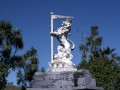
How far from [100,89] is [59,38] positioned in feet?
11.5

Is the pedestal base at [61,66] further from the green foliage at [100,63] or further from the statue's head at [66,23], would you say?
the green foliage at [100,63]

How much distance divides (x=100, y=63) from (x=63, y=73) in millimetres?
16158

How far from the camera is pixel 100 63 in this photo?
34094 millimetres

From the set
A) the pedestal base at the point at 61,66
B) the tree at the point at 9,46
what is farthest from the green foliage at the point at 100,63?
the pedestal base at the point at 61,66

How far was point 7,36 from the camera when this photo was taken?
30625 millimetres

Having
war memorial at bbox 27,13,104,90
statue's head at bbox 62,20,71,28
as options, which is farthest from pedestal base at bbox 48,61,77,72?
statue's head at bbox 62,20,71,28

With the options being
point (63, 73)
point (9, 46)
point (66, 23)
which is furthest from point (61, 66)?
point (9, 46)

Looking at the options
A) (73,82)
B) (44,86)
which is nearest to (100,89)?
(73,82)

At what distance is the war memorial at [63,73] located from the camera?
18.0 m

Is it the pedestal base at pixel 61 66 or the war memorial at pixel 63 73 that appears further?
the pedestal base at pixel 61 66

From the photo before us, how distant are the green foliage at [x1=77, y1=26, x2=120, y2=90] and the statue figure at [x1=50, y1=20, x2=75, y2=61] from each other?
12843 millimetres

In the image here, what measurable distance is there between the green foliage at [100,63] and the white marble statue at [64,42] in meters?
12.9

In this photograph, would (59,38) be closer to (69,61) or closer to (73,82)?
(69,61)

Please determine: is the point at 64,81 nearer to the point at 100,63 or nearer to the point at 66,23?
the point at 66,23
